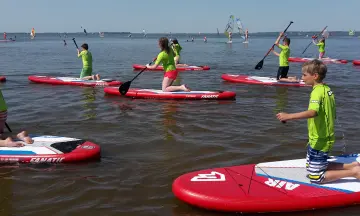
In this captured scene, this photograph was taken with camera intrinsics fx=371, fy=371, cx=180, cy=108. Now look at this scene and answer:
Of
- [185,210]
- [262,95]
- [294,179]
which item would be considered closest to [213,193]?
[185,210]

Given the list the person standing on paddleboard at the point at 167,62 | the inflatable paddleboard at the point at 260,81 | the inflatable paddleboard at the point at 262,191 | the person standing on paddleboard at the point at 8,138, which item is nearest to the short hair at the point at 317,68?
the inflatable paddleboard at the point at 262,191

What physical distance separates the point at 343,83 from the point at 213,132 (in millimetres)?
10078

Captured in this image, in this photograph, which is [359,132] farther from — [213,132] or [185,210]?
[185,210]

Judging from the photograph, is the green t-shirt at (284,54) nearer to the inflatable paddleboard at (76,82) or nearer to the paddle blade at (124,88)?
the paddle blade at (124,88)

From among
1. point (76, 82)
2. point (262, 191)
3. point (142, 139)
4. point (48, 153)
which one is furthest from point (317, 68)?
point (76, 82)

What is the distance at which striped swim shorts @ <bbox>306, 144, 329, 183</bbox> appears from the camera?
4.65m

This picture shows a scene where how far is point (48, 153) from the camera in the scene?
6062mm

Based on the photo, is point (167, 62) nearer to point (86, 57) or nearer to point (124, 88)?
point (124, 88)

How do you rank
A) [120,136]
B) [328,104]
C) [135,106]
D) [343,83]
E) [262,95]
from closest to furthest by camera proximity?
[328,104] → [120,136] → [135,106] → [262,95] → [343,83]

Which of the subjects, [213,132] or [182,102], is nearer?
[213,132]

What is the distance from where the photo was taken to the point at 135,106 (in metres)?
10.8

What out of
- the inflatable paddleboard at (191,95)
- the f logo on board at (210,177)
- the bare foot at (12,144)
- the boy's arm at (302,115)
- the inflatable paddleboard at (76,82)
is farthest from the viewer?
the inflatable paddleboard at (76,82)

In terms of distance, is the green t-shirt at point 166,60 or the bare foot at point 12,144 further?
the green t-shirt at point 166,60

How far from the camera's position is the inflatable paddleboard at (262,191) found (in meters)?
4.42
